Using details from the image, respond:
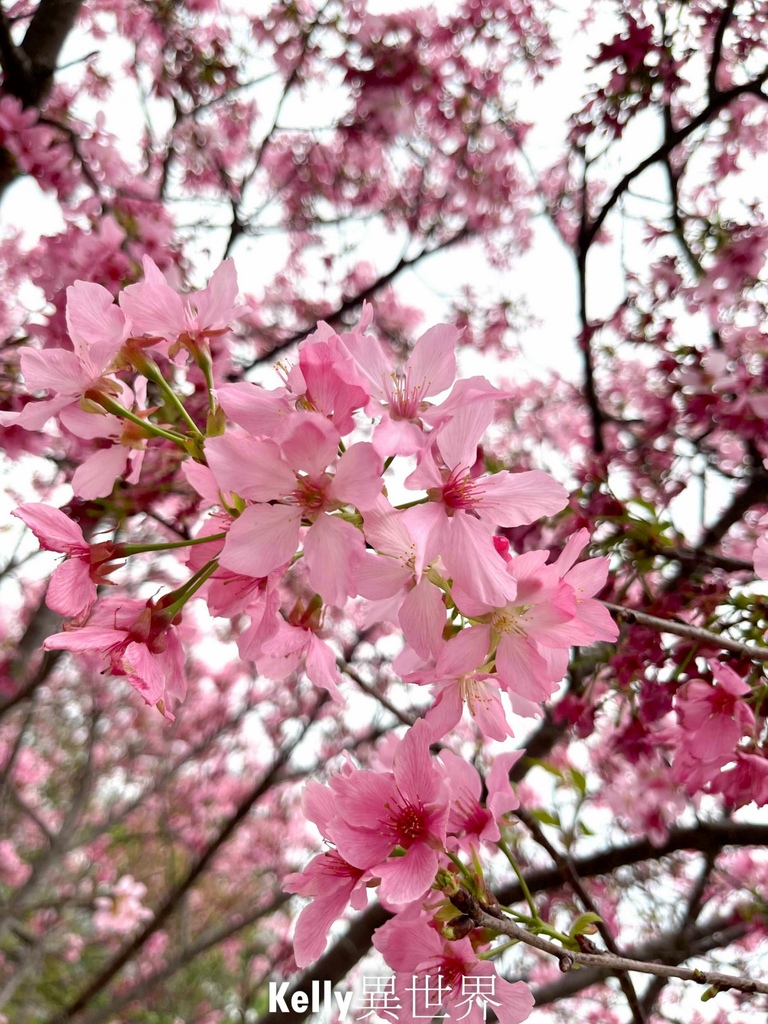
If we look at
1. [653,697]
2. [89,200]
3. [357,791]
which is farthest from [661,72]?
[357,791]

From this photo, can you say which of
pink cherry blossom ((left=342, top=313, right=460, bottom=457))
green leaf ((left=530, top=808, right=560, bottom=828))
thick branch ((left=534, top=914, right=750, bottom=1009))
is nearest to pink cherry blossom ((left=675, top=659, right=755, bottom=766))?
green leaf ((left=530, top=808, right=560, bottom=828))

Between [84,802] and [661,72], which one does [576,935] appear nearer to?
[661,72]

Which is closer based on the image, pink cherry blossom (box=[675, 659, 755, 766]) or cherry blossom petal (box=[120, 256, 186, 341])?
cherry blossom petal (box=[120, 256, 186, 341])

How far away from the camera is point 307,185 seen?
221 inches

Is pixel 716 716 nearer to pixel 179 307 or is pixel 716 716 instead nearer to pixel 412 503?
pixel 412 503

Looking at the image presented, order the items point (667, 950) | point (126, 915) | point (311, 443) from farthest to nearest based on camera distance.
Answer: point (126, 915)
point (667, 950)
point (311, 443)

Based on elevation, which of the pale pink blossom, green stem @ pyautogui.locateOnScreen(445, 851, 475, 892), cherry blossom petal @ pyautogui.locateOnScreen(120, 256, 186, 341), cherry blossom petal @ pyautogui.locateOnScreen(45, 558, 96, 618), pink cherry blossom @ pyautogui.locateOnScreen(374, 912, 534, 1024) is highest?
the pale pink blossom

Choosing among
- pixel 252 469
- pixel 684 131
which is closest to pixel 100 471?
pixel 252 469

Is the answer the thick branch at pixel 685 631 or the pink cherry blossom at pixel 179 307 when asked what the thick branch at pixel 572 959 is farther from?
the pink cherry blossom at pixel 179 307

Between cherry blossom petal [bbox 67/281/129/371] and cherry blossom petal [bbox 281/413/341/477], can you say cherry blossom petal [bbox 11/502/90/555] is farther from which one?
cherry blossom petal [bbox 281/413/341/477]

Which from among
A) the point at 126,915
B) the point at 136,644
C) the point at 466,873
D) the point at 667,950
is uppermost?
the point at 126,915

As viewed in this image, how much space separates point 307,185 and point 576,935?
583 cm

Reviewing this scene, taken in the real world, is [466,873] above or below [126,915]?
below

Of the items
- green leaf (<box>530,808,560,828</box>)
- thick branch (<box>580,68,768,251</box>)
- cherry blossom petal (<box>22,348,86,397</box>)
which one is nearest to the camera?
cherry blossom petal (<box>22,348,86,397</box>)
